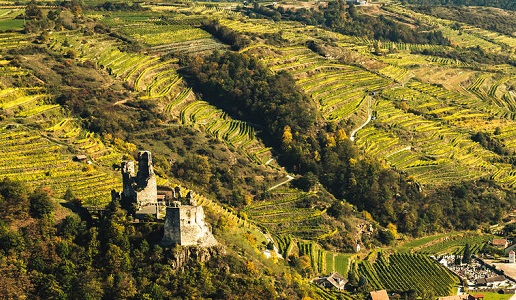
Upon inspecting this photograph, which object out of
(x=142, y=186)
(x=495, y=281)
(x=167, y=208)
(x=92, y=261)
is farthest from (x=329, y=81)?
(x=92, y=261)

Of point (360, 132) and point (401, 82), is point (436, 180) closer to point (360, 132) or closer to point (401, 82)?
point (360, 132)

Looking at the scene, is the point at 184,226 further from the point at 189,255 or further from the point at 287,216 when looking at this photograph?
the point at 287,216

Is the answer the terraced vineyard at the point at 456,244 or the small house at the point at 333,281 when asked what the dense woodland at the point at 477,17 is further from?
the small house at the point at 333,281

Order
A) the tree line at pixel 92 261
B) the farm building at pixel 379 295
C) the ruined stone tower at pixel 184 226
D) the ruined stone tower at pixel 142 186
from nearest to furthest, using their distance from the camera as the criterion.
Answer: the tree line at pixel 92 261
the ruined stone tower at pixel 184 226
the ruined stone tower at pixel 142 186
the farm building at pixel 379 295

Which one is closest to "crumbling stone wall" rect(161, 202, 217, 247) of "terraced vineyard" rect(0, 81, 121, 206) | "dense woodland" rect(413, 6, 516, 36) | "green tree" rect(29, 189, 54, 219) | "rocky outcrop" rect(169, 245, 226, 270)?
"rocky outcrop" rect(169, 245, 226, 270)

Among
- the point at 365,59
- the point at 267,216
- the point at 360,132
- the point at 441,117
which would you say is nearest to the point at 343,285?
the point at 267,216

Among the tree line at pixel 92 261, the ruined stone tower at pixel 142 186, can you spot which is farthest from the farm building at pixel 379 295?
the ruined stone tower at pixel 142 186
